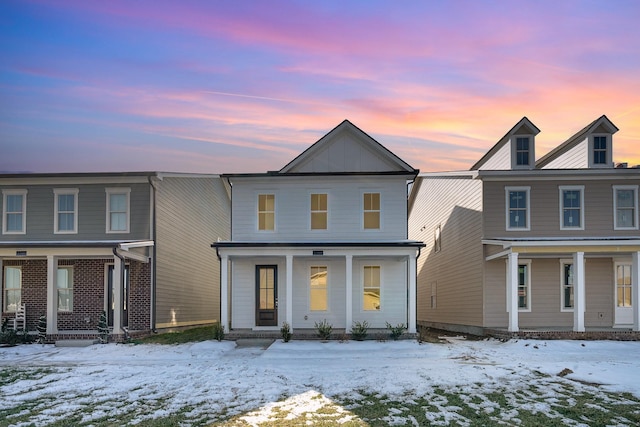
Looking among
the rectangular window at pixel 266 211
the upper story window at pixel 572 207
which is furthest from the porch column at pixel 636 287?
the rectangular window at pixel 266 211

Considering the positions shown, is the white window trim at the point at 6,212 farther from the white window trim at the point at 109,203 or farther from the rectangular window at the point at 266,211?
the rectangular window at the point at 266,211

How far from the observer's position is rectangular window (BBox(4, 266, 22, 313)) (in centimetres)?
2188

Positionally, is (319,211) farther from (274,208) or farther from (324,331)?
(324,331)

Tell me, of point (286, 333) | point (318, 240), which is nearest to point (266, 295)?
point (286, 333)

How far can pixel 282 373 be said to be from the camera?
14.3 meters

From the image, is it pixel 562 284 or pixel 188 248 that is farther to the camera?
pixel 188 248

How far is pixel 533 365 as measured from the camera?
15.1 metres

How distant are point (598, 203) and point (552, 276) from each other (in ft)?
10.4

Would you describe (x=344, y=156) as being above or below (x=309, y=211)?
above

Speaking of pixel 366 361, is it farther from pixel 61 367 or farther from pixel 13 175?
pixel 13 175

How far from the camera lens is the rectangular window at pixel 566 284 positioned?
22.4 meters

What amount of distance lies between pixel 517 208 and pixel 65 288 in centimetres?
1695

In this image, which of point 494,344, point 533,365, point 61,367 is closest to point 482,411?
point 533,365

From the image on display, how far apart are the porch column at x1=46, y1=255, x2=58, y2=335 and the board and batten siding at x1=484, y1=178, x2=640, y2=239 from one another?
50.3ft
